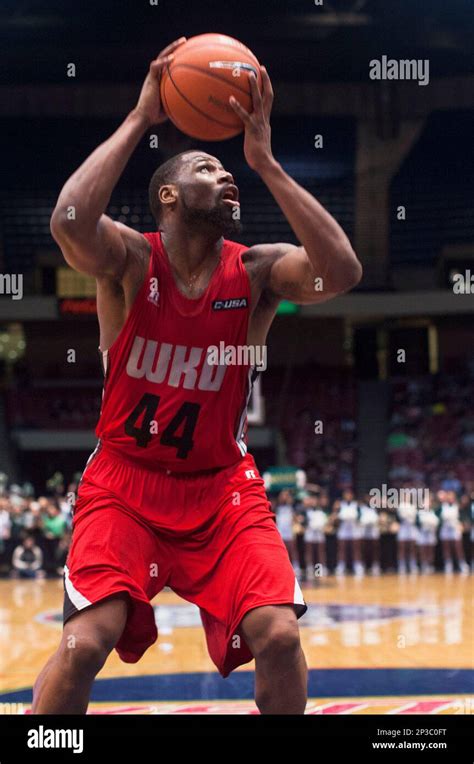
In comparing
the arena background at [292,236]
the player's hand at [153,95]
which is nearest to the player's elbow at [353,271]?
the player's hand at [153,95]

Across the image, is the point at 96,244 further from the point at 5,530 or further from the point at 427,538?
the point at 427,538

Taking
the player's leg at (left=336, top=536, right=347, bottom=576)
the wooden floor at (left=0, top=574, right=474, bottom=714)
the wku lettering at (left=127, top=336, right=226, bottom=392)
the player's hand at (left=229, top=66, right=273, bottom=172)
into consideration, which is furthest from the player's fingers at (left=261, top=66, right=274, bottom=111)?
the player's leg at (left=336, top=536, right=347, bottom=576)

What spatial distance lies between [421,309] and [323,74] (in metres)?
5.83

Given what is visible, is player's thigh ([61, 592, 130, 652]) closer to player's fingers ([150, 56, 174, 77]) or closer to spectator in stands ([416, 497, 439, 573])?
player's fingers ([150, 56, 174, 77])

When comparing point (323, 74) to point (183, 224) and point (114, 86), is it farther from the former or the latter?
point (183, 224)

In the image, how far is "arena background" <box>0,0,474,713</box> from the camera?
20.4m

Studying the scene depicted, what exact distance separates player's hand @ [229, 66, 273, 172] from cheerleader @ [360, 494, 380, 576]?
605 inches

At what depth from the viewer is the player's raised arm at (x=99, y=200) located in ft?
10.3

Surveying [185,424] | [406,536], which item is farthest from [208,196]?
[406,536]

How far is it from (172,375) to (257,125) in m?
0.91

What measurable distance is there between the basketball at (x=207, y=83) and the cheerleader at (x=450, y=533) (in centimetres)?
1566

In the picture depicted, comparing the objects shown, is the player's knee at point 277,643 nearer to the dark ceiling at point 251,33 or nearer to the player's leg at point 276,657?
the player's leg at point 276,657

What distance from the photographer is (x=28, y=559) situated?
17.8 meters

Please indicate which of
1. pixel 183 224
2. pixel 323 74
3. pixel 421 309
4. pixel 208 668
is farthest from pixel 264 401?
pixel 183 224
